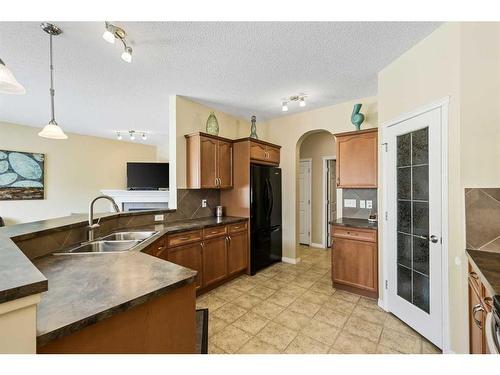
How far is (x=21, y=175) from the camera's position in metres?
4.40

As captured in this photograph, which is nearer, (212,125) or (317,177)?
(212,125)

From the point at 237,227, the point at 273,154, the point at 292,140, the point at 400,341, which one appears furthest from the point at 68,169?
the point at 400,341

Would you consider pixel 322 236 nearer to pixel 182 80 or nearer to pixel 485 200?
pixel 485 200

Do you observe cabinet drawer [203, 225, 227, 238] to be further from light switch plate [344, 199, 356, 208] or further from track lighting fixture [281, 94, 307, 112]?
track lighting fixture [281, 94, 307, 112]

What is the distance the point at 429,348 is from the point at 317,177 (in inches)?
140

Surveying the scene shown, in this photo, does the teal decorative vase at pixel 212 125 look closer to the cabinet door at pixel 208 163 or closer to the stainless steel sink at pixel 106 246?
the cabinet door at pixel 208 163

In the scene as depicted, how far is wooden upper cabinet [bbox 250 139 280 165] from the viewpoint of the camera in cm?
349

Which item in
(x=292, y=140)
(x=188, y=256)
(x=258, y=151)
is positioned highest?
(x=292, y=140)

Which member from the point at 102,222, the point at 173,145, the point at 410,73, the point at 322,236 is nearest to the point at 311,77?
the point at 410,73

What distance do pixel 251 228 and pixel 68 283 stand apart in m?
2.53

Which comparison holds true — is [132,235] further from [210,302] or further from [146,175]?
[146,175]

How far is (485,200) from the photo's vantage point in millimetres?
1568

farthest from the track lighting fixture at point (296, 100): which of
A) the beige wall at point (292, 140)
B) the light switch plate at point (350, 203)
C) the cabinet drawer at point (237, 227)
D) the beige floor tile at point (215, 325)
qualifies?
the beige floor tile at point (215, 325)

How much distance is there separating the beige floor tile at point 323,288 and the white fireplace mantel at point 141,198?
3736 millimetres
